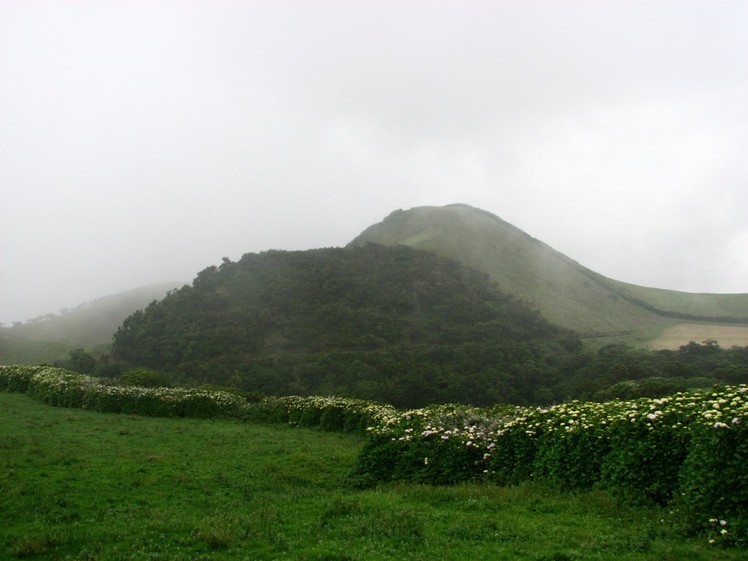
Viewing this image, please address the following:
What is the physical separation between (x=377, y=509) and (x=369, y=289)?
6032 cm

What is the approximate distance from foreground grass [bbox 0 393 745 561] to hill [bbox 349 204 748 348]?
5831 cm

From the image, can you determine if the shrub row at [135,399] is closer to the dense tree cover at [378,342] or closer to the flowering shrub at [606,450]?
the flowering shrub at [606,450]

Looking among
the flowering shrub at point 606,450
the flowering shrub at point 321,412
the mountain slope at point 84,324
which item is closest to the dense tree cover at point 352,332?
the flowering shrub at point 321,412

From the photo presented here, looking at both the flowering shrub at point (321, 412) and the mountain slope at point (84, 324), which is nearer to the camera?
the flowering shrub at point (321, 412)

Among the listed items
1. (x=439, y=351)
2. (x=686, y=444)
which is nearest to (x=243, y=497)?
(x=686, y=444)

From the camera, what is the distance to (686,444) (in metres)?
7.85

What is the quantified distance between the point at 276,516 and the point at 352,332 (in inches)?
2008

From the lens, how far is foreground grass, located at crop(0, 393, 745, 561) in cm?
704

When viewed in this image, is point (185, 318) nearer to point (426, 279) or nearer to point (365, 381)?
point (365, 381)

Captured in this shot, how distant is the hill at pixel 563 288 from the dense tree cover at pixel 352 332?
19.2ft

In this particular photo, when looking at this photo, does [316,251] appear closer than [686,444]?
No

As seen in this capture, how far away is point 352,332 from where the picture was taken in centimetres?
6006

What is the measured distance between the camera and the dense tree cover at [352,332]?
48.5m

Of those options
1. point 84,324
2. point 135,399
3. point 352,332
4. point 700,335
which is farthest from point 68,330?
point 700,335
